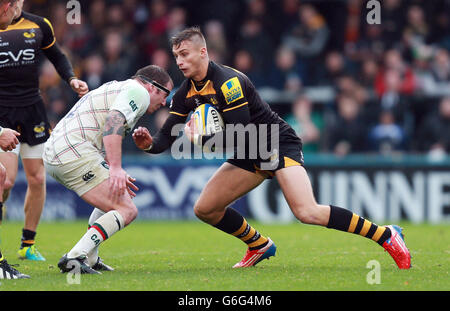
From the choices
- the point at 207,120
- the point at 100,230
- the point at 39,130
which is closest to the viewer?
the point at 100,230

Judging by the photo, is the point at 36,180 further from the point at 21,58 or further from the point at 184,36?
the point at 184,36

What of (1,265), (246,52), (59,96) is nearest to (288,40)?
(246,52)

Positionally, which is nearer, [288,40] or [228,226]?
[228,226]

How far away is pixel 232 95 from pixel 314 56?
9.93 meters

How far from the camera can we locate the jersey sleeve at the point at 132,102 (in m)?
6.77

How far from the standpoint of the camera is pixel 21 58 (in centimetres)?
829

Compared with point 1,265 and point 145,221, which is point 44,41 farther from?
point 145,221

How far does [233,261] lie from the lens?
8281 mm

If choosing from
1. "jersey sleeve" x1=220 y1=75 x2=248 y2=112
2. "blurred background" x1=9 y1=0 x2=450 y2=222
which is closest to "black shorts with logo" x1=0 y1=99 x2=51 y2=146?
"jersey sleeve" x1=220 y1=75 x2=248 y2=112

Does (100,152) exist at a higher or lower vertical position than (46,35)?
lower

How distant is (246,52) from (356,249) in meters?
7.91

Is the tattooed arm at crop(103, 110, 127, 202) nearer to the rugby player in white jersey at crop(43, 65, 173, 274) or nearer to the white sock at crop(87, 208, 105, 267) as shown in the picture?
the rugby player in white jersey at crop(43, 65, 173, 274)

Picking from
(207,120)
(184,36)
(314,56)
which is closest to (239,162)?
(207,120)

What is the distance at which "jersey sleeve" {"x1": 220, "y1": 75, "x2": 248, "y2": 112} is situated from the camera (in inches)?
281
